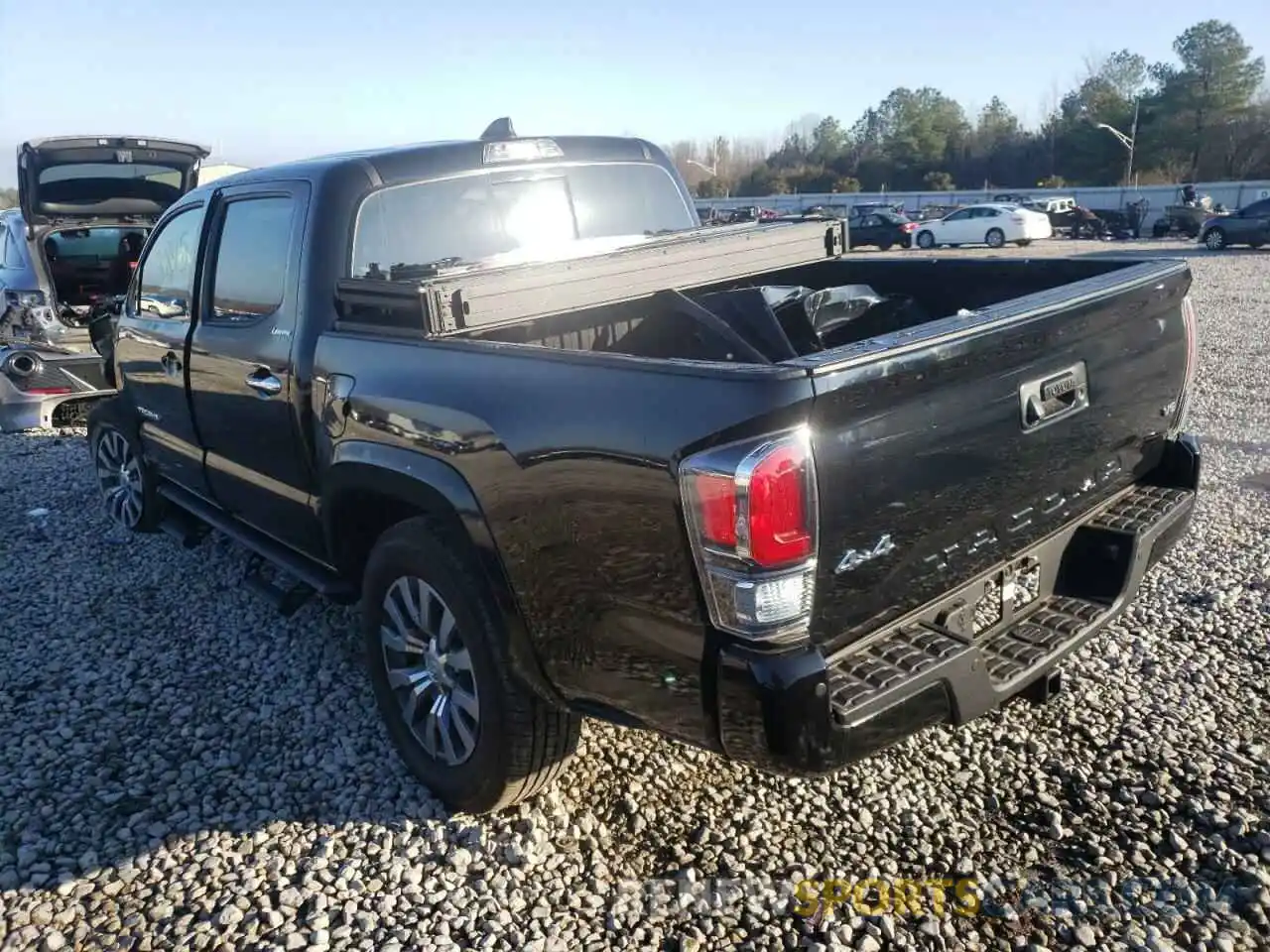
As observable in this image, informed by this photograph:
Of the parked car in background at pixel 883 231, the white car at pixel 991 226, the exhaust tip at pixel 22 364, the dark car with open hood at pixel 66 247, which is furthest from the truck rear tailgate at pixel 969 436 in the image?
the parked car in background at pixel 883 231

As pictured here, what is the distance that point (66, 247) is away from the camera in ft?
30.2

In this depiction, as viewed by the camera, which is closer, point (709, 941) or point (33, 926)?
point (709, 941)

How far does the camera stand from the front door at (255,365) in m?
3.73

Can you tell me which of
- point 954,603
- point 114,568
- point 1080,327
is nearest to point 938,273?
point 1080,327

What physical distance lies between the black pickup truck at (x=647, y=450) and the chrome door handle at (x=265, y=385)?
0.04m

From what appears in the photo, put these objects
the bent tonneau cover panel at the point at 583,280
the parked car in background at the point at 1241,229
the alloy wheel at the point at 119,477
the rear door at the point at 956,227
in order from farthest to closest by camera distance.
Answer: the rear door at the point at 956,227 < the parked car in background at the point at 1241,229 < the alloy wheel at the point at 119,477 < the bent tonneau cover panel at the point at 583,280

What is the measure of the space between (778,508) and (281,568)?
2.92m

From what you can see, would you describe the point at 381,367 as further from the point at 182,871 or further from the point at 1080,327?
the point at 1080,327

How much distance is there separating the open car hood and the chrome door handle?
18.6ft

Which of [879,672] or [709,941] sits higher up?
[879,672]

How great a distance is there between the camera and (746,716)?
2.23 metres

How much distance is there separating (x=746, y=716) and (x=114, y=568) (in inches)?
180

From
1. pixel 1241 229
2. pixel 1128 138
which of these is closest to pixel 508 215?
pixel 1241 229

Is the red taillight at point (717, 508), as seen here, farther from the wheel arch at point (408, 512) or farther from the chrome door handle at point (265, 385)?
the chrome door handle at point (265, 385)
